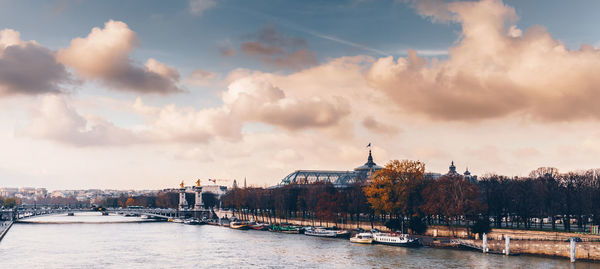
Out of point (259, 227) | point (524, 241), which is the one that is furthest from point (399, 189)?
point (259, 227)

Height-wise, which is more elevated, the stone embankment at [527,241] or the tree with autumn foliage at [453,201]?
the tree with autumn foliage at [453,201]

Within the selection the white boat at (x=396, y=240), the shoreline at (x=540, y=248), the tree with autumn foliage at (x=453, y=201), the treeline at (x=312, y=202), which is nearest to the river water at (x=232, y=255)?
the shoreline at (x=540, y=248)

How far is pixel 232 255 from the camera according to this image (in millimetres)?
74375

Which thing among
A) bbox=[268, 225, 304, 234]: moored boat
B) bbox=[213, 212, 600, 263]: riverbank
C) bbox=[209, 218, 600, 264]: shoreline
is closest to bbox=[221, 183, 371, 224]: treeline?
bbox=[268, 225, 304, 234]: moored boat

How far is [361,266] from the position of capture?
63.2m

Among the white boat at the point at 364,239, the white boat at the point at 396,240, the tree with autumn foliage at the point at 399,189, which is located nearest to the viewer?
the white boat at the point at 396,240

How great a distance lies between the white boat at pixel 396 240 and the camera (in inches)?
3108

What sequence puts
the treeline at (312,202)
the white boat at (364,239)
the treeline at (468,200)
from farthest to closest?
1. the treeline at (312,202)
2. the white boat at (364,239)
3. the treeline at (468,200)

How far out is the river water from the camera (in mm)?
64375

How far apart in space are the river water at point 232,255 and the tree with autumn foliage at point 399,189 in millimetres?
8428

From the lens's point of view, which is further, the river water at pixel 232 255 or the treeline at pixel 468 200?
the treeline at pixel 468 200

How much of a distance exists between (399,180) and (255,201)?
194ft

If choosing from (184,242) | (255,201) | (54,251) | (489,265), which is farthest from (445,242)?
(255,201)

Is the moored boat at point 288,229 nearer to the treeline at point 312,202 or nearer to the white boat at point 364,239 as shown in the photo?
the treeline at point 312,202
